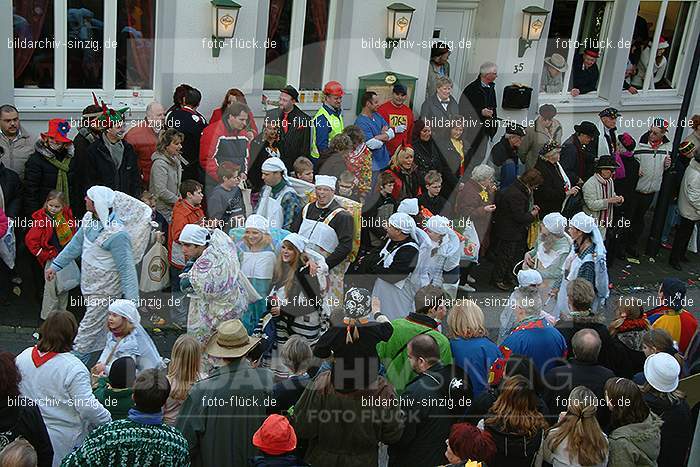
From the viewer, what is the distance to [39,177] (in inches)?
383

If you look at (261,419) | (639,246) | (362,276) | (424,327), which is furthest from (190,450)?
(639,246)

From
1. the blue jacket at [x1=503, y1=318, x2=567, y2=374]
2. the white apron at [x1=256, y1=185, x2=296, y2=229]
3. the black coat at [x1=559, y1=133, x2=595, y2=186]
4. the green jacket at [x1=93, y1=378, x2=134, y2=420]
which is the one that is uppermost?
the black coat at [x1=559, y1=133, x2=595, y2=186]

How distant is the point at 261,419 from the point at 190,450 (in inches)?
19.1

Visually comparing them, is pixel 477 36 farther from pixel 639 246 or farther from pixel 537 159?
pixel 639 246

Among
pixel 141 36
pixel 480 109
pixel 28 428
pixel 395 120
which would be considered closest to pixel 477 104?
pixel 480 109

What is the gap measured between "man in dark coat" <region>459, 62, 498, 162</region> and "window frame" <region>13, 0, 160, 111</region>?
4.29 meters

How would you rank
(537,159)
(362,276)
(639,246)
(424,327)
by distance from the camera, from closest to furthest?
(424,327)
(362,276)
(537,159)
(639,246)

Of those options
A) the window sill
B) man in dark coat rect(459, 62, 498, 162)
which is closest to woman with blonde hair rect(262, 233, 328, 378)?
man in dark coat rect(459, 62, 498, 162)

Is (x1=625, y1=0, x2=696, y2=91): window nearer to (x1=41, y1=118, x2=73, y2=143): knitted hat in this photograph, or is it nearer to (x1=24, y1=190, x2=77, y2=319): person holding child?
(x1=41, y1=118, x2=73, y2=143): knitted hat

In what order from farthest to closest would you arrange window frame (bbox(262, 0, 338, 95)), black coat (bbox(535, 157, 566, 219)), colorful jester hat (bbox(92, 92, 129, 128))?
window frame (bbox(262, 0, 338, 95)) < black coat (bbox(535, 157, 566, 219)) < colorful jester hat (bbox(92, 92, 129, 128))

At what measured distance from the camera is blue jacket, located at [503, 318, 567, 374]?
741cm

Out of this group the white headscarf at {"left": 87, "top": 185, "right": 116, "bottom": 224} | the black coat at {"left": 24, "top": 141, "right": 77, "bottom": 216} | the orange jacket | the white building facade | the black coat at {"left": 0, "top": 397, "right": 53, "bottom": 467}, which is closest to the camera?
the black coat at {"left": 0, "top": 397, "right": 53, "bottom": 467}

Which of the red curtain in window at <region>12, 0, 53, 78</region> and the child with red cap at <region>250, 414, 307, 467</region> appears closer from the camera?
the child with red cap at <region>250, 414, 307, 467</region>

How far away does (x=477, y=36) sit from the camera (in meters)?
14.2
